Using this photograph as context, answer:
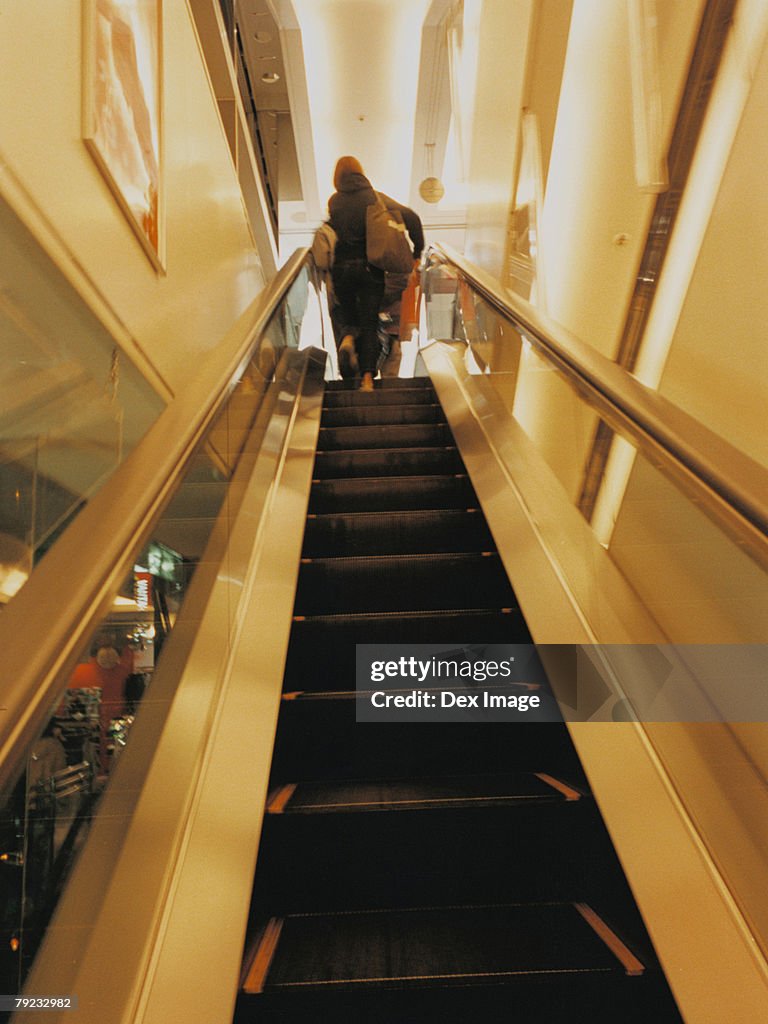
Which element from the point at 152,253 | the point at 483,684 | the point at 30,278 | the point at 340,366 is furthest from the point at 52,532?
the point at 340,366

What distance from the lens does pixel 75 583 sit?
1.14 m

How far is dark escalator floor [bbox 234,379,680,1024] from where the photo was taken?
5.23 ft

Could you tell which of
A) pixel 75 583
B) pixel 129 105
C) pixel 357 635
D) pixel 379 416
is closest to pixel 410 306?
pixel 379 416

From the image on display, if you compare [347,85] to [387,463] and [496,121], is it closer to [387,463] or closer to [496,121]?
[496,121]

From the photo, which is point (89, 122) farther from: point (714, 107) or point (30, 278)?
point (714, 107)

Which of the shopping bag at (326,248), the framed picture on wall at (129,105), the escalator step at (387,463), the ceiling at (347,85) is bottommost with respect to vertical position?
the escalator step at (387,463)

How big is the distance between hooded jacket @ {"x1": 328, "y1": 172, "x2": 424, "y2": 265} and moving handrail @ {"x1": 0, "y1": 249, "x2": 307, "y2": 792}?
4738mm

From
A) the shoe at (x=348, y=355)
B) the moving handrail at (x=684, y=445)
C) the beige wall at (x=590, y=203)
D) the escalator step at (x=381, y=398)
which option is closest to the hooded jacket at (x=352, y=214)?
the shoe at (x=348, y=355)

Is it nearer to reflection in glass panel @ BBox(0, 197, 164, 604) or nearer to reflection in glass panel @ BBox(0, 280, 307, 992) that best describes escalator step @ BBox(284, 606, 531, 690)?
reflection in glass panel @ BBox(0, 280, 307, 992)

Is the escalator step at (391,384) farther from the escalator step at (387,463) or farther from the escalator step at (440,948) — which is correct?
the escalator step at (440,948)

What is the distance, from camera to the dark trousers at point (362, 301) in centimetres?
634

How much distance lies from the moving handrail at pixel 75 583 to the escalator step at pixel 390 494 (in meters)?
2.08

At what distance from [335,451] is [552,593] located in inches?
87.9

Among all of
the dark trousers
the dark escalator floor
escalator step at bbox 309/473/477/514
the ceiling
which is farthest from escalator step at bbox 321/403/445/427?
the ceiling
